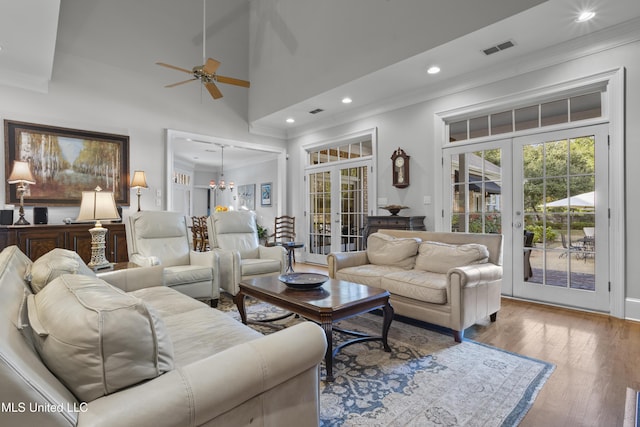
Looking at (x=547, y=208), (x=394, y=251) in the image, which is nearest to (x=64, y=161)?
(x=394, y=251)

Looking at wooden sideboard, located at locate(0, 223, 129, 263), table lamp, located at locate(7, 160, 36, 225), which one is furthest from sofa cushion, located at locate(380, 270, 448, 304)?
table lamp, located at locate(7, 160, 36, 225)

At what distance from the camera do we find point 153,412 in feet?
2.66

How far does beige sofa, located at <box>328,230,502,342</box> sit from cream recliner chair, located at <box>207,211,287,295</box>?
94 cm

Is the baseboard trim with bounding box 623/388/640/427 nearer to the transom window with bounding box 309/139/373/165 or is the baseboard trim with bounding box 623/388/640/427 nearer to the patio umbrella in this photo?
the patio umbrella

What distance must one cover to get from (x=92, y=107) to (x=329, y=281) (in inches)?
176

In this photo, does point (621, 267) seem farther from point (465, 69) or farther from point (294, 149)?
point (294, 149)

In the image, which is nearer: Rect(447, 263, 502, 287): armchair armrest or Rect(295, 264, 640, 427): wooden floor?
Rect(295, 264, 640, 427): wooden floor

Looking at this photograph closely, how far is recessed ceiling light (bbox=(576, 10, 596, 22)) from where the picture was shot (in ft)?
9.60


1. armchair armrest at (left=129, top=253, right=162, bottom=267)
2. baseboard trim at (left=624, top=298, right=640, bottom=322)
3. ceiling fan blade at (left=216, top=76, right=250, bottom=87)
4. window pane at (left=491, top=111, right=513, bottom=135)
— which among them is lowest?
baseboard trim at (left=624, top=298, right=640, bottom=322)

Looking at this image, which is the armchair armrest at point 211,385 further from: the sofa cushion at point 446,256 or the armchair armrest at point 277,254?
the armchair armrest at point 277,254

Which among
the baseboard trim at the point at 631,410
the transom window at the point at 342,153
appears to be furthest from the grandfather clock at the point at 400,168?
the baseboard trim at the point at 631,410

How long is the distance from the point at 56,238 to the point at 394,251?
4.08m

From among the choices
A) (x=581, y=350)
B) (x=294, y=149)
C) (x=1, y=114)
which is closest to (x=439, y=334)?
(x=581, y=350)

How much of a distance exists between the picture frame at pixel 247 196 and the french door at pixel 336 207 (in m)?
3.44
